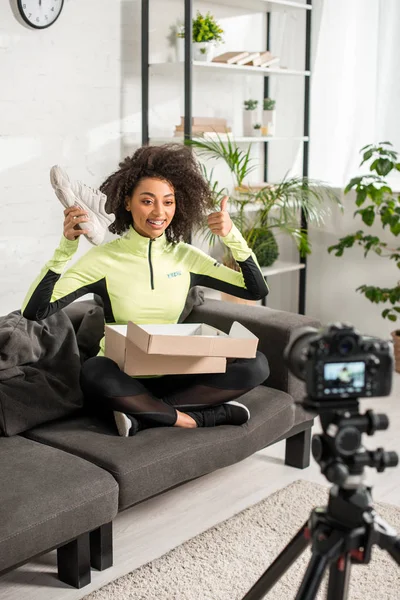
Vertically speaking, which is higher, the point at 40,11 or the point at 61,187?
the point at 40,11

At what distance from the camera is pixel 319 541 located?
1.25 m

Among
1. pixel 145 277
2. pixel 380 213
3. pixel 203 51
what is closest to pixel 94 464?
pixel 145 277

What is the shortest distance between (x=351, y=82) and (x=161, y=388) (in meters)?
2.68

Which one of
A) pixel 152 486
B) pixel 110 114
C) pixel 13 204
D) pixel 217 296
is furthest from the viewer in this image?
pixel 217 296

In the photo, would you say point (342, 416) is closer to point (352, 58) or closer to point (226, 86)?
point (226, 86)

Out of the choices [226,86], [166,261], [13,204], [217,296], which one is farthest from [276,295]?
[166,261]

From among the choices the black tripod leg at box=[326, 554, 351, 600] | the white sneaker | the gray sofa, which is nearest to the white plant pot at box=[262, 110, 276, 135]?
the gray sofa

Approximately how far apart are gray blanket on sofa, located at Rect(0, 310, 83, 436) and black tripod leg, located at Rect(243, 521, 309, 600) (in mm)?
1062

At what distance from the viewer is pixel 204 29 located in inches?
148

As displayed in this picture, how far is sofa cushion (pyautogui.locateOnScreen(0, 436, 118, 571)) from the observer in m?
1.83

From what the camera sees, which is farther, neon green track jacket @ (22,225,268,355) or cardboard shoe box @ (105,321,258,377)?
neon green track jacket @ (22,225,268,355)

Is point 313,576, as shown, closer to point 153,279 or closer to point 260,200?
point 153,279

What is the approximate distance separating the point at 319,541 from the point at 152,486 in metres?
0.97

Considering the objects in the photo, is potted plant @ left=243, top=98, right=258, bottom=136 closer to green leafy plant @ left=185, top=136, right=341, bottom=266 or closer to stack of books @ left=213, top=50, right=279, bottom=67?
green leafy plant @ left=185, top=136, right=341, bottom=266
